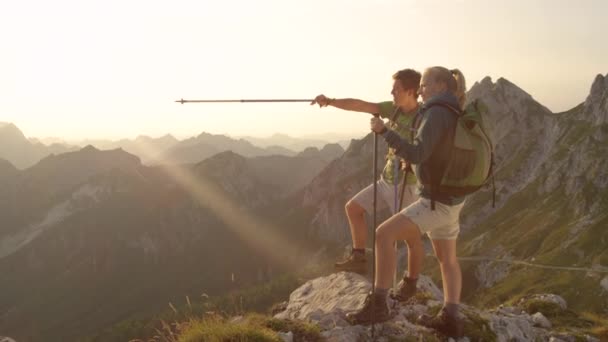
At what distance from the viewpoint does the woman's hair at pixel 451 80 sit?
798 cm

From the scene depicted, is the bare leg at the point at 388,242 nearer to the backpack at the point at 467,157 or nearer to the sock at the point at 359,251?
the backpack at the point at 467,157

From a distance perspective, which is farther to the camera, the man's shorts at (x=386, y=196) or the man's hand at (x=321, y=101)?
the man's shorts at (x=386, y=196)

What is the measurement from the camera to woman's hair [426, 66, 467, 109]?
26.2 ft

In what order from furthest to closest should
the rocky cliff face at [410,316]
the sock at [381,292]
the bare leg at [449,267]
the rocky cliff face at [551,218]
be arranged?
the rocky cliff face at [551,218] < the rocky cliff face at [410,316] < the sock at [381,292] < the bare leg at [449,267]

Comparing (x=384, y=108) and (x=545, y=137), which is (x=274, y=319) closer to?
(x=384, y=108)

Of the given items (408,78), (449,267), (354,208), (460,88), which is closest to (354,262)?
(354,208)

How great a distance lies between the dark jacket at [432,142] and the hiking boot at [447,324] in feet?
8.13

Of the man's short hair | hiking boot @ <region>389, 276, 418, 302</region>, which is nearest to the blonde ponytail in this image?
the man's short hair

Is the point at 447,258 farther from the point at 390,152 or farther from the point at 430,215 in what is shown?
the point at 390,152

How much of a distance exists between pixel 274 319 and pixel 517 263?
133545mm

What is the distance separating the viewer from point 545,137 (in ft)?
651

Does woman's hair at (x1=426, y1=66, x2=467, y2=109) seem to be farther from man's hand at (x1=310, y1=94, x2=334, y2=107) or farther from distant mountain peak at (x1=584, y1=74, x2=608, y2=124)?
distant mountain peak at (x1=584, y1=74, x2=608, y2=124)

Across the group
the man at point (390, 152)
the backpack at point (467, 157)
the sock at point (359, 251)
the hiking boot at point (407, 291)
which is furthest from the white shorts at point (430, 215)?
the sock at point (359, 251)

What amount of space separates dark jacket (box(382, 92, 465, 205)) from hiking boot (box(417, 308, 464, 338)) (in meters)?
2.48
